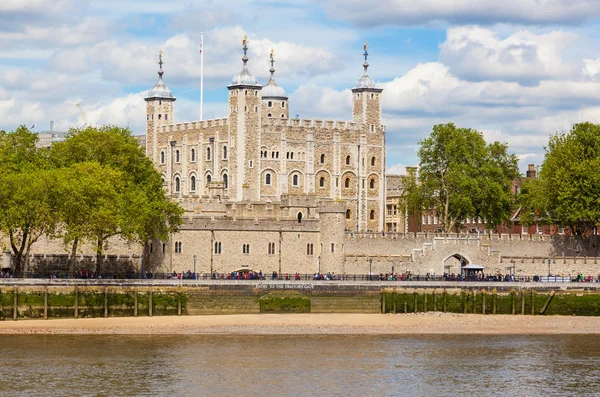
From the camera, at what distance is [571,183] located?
109 meters

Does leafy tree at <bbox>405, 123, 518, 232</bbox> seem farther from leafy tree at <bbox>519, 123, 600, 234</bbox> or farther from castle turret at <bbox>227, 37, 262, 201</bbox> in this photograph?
castle turret at <bbox>227, 37, 262, 201</bbox>

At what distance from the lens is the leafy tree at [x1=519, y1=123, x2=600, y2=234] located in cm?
10794

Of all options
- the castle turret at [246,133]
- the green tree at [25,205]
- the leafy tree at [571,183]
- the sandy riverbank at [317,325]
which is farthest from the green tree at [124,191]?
the leafy tree at [571,183]

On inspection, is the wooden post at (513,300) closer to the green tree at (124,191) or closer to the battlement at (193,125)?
the green tree at (124,191)

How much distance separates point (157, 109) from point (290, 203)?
34.2 m

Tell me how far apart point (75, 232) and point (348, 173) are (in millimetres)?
49205

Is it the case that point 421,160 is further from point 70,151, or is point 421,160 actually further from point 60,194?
point 60,194

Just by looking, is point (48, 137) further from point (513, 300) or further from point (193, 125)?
point (513, 300)

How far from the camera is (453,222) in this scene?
11612cm

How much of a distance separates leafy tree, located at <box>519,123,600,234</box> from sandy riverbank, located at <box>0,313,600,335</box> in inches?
956

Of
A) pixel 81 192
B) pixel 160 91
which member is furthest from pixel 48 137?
pixel 81 192

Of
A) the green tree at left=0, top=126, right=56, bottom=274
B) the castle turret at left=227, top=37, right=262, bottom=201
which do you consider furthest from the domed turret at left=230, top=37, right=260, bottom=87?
the green tree at left=0, top=126, right=56, bottom=274

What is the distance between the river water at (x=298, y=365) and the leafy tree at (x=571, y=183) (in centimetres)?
3157

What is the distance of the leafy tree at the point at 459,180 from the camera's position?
114 metres
